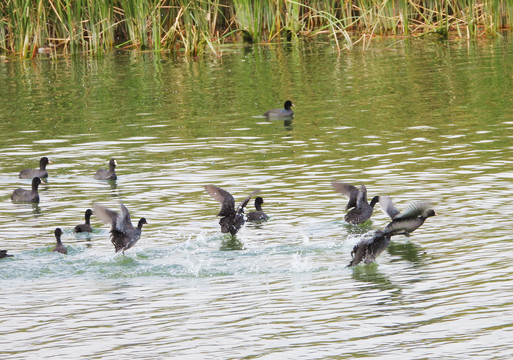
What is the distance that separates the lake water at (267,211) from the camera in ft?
28.2

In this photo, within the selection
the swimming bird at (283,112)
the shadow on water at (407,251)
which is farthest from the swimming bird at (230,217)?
the swimming bird at (283,112)

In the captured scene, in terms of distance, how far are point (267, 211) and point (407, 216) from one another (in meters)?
2.85

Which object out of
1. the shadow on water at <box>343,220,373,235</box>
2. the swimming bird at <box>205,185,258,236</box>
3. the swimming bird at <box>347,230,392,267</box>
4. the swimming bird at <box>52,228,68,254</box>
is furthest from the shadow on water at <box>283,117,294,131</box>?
the swimming bird at <box>347,230,392,267</box>

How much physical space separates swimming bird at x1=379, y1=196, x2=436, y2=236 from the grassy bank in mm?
16260

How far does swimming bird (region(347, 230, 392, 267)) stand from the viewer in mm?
10430

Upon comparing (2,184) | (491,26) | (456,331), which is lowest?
(456,331)

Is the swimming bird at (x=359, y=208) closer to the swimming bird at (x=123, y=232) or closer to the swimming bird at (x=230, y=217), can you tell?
the swimming bird at (x=230, y=217)

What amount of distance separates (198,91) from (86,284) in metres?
14.2

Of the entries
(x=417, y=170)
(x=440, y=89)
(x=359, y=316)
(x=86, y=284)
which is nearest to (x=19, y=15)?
(x=440, y=89)

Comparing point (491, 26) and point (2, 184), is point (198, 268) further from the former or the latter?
point (491, 26)

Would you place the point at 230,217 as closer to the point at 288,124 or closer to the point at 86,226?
the point at 86,226

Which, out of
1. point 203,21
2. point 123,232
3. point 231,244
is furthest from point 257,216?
point 203,21

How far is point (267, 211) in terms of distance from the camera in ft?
44.0

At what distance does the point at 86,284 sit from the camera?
10.4 metres
